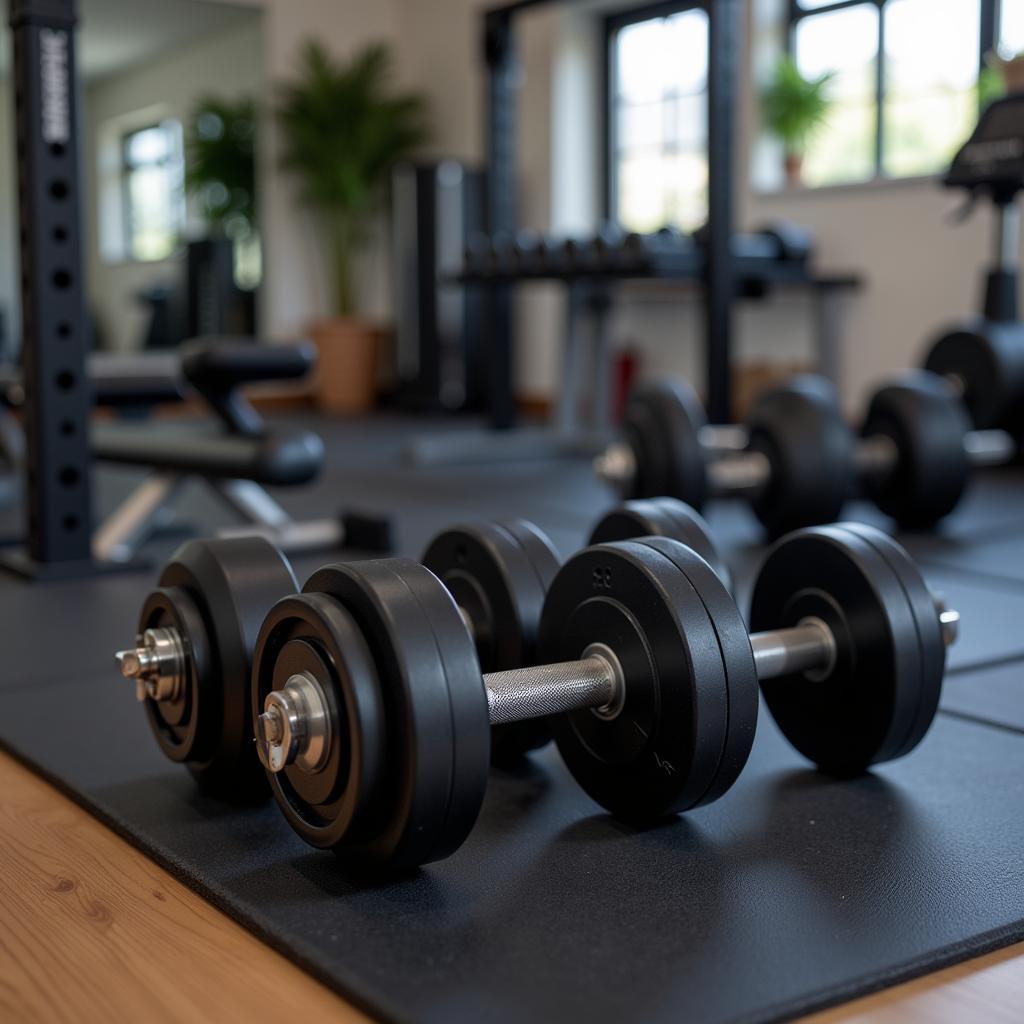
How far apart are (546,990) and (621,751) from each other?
278 millimetres

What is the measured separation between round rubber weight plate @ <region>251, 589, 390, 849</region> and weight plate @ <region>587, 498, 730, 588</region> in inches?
16.6

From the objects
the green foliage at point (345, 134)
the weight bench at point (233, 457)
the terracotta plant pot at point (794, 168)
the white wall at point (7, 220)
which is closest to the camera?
the weight bench at point (233, 457)

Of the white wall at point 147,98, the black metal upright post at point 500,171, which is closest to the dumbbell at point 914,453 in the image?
the black metal upright post at point 500,171

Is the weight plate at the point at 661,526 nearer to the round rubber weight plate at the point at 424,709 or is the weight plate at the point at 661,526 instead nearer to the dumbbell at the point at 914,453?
the round rubber weight plate at the point at 424,709

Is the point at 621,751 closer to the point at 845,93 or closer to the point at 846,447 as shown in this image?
the point at 846,447

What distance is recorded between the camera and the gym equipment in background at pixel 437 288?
642cm

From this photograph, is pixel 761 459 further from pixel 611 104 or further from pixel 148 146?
pixel 148 146

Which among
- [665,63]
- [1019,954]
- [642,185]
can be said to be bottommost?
[1019,954]

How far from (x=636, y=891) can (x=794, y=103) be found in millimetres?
4412

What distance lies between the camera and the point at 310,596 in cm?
96

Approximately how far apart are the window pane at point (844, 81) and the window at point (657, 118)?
1.86ft

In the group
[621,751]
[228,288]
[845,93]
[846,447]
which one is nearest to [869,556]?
[621,751]

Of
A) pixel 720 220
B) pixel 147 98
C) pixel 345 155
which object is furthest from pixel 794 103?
pixel 147 98

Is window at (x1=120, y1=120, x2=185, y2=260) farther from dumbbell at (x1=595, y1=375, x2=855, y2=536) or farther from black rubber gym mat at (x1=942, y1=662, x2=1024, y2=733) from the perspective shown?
black rubber gym mat at (x1=942, y1=662, x2=1024, y2=733)
